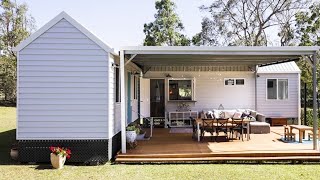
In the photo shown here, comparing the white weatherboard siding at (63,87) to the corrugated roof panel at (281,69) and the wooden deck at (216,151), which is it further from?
the corrugated roof panel at (281,69)

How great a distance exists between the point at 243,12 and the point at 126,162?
21.7 m

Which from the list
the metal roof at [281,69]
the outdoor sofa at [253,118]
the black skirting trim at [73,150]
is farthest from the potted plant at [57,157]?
the metal roof at [281,69]

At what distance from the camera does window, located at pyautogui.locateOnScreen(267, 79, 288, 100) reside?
1455 centimetres

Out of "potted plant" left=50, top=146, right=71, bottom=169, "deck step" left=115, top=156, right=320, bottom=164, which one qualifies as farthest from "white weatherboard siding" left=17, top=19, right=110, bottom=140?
"deck step" left=115, top=156, right=320, bottom=164

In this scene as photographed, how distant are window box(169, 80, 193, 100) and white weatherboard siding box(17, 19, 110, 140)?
22.9 feet

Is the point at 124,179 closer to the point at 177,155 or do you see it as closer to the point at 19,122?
the point at 177,155

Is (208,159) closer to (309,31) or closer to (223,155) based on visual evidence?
(223,155)

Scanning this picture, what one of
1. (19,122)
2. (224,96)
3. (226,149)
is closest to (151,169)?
(226,149)

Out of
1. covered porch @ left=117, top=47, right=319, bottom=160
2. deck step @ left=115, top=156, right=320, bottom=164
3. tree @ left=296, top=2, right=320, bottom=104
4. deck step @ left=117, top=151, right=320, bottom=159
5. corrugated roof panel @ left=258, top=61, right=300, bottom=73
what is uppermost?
tree @ left=296, top=2, right=320, bottom=104

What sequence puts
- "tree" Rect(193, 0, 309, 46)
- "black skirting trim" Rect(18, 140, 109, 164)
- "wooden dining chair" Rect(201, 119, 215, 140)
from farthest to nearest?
1. "tree" Rect(193, 0, 309, 46)
2. "wooden dining chair" Rect(201, 119, 215, 140)
3. "black skirting trim" Rect(18, 140, 109, 164)

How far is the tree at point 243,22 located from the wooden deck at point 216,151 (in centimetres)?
1669

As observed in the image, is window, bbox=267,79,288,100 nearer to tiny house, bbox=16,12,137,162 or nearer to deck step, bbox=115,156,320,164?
deck step, bbox=115,156,320,164

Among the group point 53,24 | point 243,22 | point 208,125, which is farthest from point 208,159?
point 243,22

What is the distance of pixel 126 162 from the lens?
301 inches
